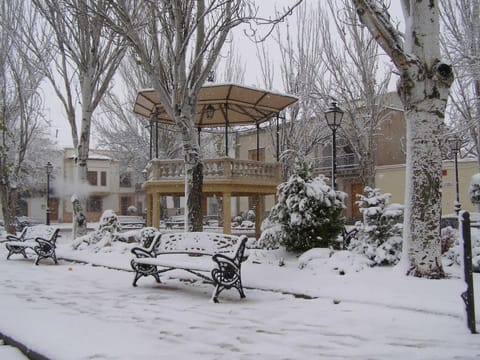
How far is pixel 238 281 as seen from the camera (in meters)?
6.04

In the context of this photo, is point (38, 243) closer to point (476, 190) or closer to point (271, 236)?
point (271, 236)

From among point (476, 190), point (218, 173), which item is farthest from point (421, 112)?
point (218, 173)

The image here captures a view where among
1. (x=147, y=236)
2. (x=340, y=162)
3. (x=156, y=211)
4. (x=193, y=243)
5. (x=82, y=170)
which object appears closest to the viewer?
(x=193, y=243)

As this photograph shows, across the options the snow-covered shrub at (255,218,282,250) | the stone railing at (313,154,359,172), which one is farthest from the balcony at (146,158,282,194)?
the stone railing at (313,154,359,172)

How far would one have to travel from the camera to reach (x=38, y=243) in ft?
34.5

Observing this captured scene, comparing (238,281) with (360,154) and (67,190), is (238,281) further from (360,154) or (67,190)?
(67,190)

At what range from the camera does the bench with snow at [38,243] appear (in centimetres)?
1035

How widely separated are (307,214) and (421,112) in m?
2.63

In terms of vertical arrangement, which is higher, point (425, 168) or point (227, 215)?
point (425, 168)

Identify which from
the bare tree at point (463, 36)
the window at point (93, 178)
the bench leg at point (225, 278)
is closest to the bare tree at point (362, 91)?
the bare tree at point (463, 36)

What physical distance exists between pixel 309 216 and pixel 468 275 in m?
4.09

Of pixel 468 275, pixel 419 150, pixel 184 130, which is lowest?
pixel 468 275

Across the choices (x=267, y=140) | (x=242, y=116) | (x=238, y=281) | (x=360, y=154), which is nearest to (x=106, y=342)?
(x=238, y=281)

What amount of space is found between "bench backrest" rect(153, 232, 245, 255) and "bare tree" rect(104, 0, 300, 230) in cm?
170
